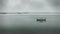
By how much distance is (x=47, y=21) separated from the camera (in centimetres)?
65

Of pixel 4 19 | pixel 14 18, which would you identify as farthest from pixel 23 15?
pixel 4 19

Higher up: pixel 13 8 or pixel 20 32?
pixel 13 8

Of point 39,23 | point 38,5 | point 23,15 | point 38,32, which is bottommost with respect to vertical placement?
point 38,32

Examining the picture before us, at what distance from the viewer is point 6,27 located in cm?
66

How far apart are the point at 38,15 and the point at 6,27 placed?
1.34ft

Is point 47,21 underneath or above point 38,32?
above

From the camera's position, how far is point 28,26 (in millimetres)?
652

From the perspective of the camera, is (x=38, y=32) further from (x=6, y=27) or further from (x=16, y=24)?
(x=6, y=27)

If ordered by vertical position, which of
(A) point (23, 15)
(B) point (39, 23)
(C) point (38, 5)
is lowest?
(B) point (39, 23)

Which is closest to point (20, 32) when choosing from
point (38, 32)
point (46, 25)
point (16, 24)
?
point (16, 24)

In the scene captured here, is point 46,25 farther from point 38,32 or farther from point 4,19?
point 4,19

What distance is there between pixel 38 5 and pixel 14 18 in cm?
32

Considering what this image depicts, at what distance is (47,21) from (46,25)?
5cm

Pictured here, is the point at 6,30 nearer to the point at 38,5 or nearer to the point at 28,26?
the point at 28,26
